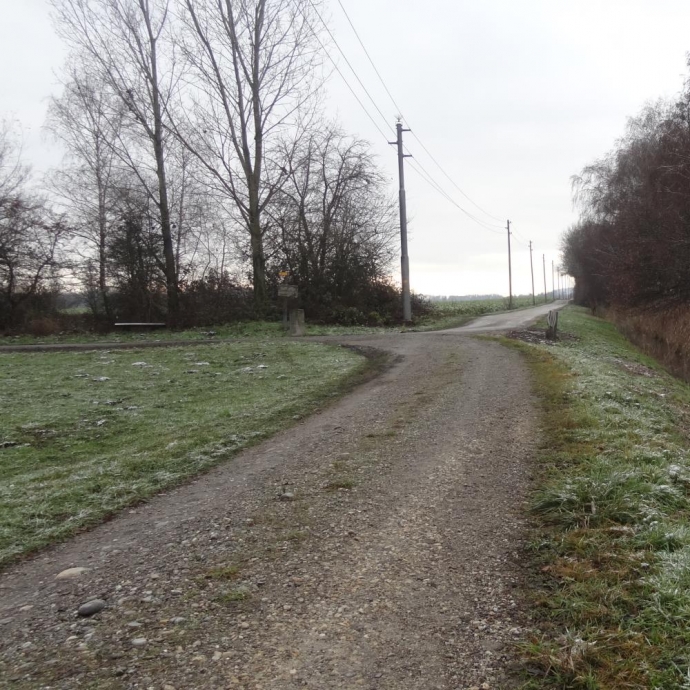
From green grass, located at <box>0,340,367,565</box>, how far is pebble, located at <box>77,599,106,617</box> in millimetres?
1228

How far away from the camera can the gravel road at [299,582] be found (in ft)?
8.20

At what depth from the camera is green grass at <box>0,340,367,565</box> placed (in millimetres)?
4906

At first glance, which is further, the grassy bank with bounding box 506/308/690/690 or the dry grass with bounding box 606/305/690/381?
the dry grass with bounding box 606/305/690/381

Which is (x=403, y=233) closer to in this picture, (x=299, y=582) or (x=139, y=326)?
(x=139, y=326)

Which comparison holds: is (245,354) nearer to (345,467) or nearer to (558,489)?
(345,467)

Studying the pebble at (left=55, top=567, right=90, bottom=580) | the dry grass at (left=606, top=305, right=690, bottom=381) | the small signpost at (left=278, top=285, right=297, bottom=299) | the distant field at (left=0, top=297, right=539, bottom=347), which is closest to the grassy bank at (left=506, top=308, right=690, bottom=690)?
the pebble at (left=55, top=567, right=90, bottom=580)

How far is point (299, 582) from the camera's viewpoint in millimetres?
3223

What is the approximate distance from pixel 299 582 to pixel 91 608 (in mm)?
1164

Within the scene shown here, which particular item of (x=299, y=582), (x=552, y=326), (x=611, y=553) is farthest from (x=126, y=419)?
(x=552, y=326)

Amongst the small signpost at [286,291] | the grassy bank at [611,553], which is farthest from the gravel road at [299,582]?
the small signpost at [286,291]

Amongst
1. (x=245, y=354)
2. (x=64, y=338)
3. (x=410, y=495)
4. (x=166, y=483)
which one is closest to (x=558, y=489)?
(x=410, y=495)

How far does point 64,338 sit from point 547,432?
20.8 meters

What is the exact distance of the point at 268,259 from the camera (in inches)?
1101

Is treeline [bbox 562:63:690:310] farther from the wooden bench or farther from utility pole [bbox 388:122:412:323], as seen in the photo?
the wooden bench
